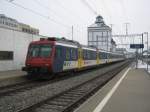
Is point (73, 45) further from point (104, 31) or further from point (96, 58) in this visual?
point (104, 31)

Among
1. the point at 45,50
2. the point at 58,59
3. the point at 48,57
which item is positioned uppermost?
the point at 45,50

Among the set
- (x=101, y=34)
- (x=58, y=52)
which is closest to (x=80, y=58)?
(x=58, y=52)

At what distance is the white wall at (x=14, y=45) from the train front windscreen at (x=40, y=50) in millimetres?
5359

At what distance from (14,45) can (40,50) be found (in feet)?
26.2

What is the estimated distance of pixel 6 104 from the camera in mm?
10602

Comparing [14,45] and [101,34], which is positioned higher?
[101,34]

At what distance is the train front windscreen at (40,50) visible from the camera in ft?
66.9

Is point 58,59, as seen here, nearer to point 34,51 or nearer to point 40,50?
point 40,50

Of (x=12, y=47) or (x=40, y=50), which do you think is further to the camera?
(x=12, y=47)

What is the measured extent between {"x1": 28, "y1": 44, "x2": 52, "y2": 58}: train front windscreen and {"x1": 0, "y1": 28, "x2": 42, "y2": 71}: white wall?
5.36 meters

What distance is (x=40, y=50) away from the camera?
68.4ft

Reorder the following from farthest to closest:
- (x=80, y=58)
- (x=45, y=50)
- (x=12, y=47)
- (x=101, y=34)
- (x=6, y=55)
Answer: (x=101, y=34) → (x=12, y=47) → (x=80, y=58) → (x=6, y=55) → (x=45, y=50)

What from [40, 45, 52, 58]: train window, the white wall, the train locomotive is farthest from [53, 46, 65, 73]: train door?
the white wall

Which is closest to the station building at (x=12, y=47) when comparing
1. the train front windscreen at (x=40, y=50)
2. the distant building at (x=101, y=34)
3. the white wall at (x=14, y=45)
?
the white wall at (x=14, y=45)
